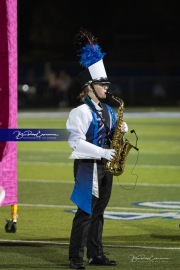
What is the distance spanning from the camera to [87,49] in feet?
28.2

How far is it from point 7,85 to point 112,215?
2180 mm

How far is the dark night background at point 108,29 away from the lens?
55.0 m

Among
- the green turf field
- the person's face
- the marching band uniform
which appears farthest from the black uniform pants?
the person's face

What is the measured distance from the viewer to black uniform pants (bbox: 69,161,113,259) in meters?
8.35

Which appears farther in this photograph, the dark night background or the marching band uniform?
the dark night background

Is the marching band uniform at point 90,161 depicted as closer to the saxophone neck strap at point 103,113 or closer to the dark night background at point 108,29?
the saxophone neck strap at point 103,113

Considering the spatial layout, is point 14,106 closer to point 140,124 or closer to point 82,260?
point 82,260

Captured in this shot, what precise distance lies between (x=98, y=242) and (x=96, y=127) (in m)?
0.97

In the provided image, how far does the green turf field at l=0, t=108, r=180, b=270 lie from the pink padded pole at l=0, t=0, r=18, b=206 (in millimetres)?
578

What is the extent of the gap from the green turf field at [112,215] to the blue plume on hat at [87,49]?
1.71 m
